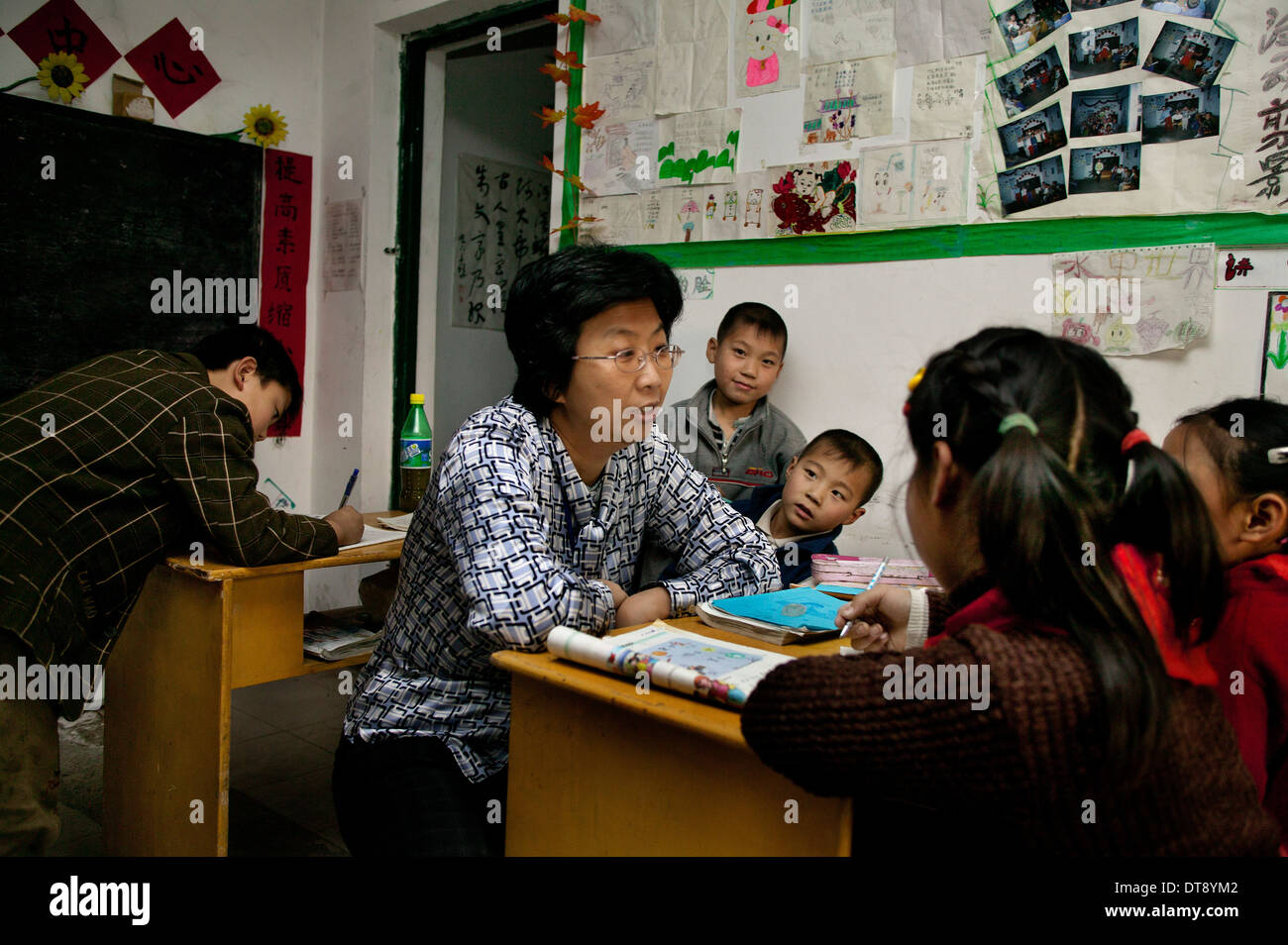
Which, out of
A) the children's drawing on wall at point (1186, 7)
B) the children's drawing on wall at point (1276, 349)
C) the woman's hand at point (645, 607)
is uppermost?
the children's drawing on wall at point (1186, 7)

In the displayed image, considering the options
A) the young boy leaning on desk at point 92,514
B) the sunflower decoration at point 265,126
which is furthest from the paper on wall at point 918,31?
the sunflower decoration at point 265,126

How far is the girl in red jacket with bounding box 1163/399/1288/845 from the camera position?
4.21ft

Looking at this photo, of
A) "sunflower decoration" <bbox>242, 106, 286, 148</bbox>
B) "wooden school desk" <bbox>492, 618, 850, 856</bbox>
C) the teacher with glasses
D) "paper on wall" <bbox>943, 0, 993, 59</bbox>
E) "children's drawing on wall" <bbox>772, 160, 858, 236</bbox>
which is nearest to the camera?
"wooden school desk" <bbox>492, 618, 850, 856</bbox>

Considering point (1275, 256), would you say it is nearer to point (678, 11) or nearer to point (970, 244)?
point (970, 244)

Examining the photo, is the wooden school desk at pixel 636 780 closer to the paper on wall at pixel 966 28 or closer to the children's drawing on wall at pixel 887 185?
the children's drawing on wall at pixel 887 185

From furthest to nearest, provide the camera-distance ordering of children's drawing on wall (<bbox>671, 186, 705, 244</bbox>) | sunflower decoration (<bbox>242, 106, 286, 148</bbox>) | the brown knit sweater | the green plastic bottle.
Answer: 1. sunflower decoration (<bbox>242, 106, 286, 148</bbox>)
2. the green plastic bottle
3. children's drawing on wall (<bbox>671, 186, 705, 244</bbox>)
4. the brown knit sweater

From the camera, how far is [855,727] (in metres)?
0.81

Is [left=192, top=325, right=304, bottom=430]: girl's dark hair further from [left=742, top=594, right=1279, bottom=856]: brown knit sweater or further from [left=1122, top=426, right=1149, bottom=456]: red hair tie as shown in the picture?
[left=1122, top=426, right=1149, bottom=456]: red hair tie

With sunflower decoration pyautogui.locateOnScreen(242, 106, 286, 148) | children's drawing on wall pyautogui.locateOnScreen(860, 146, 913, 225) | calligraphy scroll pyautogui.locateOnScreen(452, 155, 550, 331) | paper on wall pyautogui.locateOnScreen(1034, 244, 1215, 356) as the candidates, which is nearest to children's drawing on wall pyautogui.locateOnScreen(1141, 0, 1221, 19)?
paper on wall pyautogui.locateOnScreen(1034, 244, 1215, 356)

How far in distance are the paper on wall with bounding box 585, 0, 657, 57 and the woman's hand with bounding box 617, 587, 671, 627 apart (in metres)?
2.06

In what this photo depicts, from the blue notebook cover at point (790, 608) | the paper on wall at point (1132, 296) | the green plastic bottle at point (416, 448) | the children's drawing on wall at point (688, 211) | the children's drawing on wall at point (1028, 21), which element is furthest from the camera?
the green plastic bottle at point (416, 448)

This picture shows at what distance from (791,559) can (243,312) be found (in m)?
2.68

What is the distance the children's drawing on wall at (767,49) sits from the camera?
8.23 ft

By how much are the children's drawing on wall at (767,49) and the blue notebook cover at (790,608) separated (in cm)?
166
